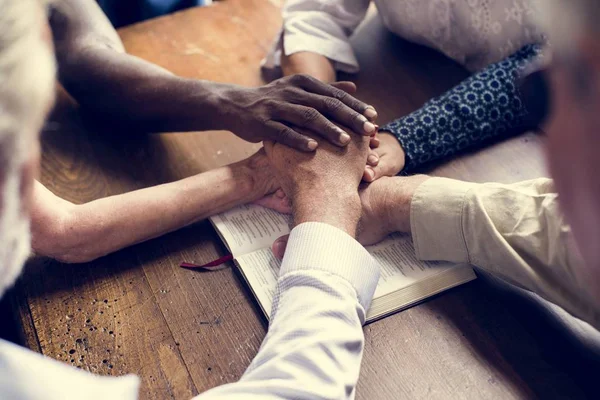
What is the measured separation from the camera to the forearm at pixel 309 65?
1271 mm

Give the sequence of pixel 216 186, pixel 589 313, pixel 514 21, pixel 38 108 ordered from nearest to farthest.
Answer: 1. pixel 38 108
2. pixel 589 313
3. pixel 216 186
4. pixel 514 21

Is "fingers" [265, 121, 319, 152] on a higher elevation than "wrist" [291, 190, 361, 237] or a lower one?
higher

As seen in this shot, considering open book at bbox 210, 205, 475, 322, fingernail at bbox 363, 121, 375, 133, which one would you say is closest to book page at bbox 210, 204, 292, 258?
open book at bbox 210, 205, 475, 322

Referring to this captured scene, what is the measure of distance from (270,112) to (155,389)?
0.53 metres

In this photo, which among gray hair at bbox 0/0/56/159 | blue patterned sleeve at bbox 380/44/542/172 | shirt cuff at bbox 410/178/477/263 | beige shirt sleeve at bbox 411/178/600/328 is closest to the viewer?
→ gray hair at bbox 0/0/56/159

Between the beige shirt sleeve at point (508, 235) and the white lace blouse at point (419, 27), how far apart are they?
46 centimetres

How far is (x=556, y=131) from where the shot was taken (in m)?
0.56

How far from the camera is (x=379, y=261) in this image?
3.18ft

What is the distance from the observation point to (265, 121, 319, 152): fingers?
102 cm

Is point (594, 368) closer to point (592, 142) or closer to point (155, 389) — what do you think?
point (592, 142)

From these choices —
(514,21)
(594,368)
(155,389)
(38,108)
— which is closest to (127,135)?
(155,389)

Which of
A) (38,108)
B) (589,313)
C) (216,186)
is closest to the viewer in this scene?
(38,108)

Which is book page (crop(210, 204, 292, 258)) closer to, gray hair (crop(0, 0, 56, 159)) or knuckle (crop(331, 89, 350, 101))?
knuckle (crop(331, 89, 350, 101))

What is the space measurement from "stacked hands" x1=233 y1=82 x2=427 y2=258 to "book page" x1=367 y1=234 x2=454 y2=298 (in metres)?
0.02
